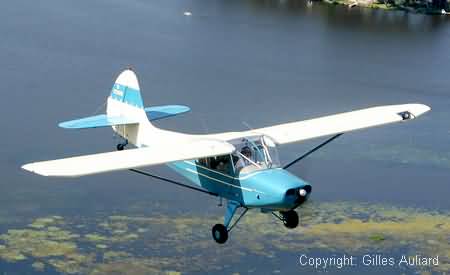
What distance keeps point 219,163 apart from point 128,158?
1.97 meters

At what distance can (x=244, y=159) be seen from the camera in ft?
53.4

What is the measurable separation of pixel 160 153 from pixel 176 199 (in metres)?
14.7

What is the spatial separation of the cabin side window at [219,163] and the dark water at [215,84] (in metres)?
2.89

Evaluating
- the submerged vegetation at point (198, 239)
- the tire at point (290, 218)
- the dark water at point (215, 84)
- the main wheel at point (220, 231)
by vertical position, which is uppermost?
the tire at point (290, 218)

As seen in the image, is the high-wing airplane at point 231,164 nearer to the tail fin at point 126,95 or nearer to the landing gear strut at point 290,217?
the landing gear strut at point 290,217

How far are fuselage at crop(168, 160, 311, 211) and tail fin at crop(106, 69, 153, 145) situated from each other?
3.10 m

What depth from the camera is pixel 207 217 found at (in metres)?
29.8

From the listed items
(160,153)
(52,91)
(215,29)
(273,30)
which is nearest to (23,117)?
(52,91)

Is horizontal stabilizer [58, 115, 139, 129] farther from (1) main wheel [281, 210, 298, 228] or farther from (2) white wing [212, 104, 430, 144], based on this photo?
(1) main wheel [281, 210, 298, 228]

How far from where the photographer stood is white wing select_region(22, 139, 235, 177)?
565 inches

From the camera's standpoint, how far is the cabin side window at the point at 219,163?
16.4 m

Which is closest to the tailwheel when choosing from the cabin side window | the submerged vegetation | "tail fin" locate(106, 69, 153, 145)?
the cabin side window

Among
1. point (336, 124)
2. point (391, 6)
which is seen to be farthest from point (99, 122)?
point (391, 6)

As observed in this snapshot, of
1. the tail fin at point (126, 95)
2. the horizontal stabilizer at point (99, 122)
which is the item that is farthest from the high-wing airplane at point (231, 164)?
the tail fin at point (126, 95)
